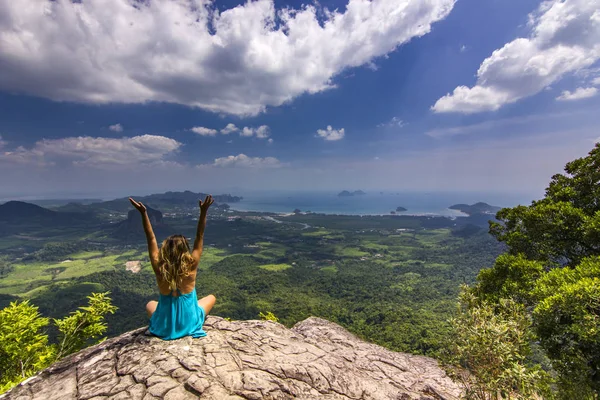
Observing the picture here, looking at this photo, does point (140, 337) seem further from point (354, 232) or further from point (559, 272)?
point (354, 232)

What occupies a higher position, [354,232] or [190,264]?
[190,264]

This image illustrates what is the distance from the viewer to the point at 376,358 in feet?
25.2

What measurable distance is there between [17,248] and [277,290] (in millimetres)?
175997

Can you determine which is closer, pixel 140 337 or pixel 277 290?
pixel 140 337

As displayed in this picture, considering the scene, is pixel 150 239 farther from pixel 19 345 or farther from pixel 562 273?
pixel 562 273

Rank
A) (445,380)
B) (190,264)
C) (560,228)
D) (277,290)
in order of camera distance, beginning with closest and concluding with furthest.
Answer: (190,264) → (445,380) → (560,228) → (277,290)

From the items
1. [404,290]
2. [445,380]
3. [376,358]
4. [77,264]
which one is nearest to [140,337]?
[376,358]

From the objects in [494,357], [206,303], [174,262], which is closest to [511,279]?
[494,357]

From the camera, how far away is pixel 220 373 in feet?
14.6

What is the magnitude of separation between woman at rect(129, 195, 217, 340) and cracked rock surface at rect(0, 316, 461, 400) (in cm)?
24

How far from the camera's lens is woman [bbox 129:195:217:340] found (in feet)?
15.9

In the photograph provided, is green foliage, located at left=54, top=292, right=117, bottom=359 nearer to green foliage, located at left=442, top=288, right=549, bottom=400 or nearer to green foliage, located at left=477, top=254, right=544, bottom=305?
green foliage, located at left=442, top=288, right=549, bottom=400

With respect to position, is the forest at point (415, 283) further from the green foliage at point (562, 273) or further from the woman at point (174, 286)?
the woman at point (174, 286)

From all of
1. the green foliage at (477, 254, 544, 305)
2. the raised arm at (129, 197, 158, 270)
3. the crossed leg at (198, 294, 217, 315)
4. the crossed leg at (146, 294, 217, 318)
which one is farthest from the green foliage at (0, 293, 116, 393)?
the green foliage at (477, 254, 544, 305)
